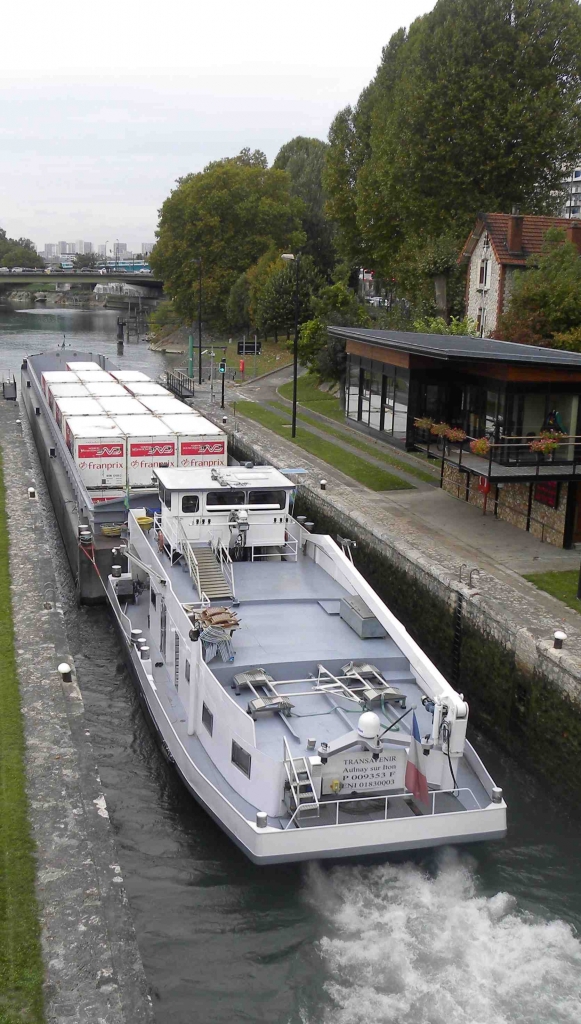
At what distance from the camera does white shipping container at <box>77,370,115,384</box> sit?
40.5 meters

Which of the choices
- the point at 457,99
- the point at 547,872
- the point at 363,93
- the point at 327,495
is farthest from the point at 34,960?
the point at 363,93

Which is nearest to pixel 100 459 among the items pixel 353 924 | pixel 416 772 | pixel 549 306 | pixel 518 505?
pixel 518 505

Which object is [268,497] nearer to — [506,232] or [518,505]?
[518,505]

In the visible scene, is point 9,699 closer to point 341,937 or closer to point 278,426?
point 341,937

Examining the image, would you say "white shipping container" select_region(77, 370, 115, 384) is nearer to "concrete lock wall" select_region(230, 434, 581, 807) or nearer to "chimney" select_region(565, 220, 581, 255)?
"concrete lock wall" select_region(230, 434, 581, 807)

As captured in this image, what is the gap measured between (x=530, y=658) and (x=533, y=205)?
123ft

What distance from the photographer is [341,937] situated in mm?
12164

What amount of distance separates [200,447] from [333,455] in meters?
8.12

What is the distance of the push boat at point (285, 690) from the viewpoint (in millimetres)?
12883

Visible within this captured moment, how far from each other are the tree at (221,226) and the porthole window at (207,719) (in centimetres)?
6890

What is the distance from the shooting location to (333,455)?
34594 mm

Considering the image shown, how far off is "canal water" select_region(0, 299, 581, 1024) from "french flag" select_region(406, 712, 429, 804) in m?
1.11

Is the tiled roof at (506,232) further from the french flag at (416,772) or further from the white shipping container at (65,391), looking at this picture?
the french flag at (416,772)

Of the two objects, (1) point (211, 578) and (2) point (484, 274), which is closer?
(1) point (211, 578)
